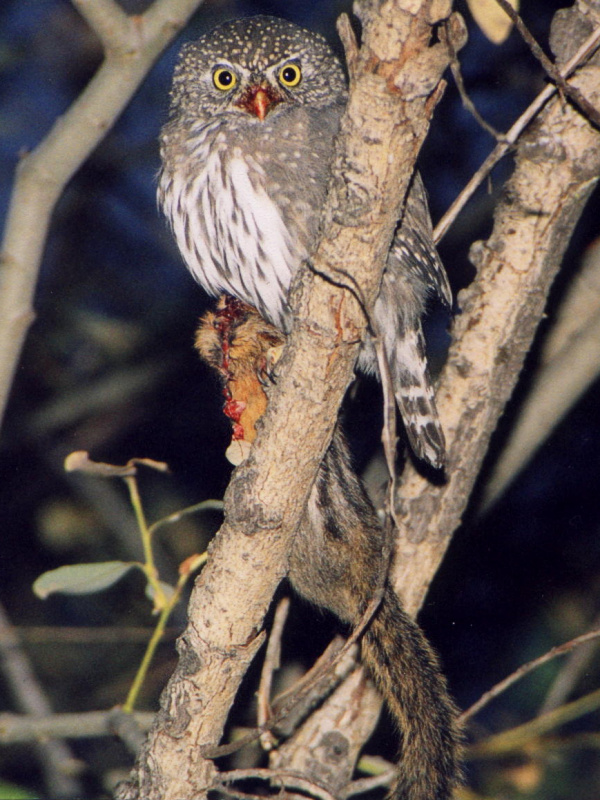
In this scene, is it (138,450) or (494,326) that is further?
(138,450)

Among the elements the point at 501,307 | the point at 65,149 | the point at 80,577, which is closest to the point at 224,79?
the point at 65,149

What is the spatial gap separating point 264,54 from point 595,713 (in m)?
4.55

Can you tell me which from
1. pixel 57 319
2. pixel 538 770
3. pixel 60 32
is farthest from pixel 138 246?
pixel 538 770

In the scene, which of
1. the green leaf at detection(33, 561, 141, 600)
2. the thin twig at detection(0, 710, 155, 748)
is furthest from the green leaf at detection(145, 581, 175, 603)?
the thin twig at detection(0, 710, 155, 748)

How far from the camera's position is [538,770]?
520cm

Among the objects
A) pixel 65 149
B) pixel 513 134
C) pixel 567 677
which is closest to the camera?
pixel 513 134

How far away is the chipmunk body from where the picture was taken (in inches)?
105

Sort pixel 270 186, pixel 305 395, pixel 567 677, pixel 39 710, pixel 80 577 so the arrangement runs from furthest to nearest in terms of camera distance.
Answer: pixel 567 677
pixel 39 710
pixel 270 186
pixel 80 577
pixel 305 395

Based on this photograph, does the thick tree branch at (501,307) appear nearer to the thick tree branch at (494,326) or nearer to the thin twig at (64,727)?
the thick tree branch at (494,326)

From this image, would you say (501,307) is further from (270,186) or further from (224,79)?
(224,79)

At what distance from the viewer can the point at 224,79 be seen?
3602mm

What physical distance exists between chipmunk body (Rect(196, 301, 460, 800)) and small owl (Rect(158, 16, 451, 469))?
345 millimetres

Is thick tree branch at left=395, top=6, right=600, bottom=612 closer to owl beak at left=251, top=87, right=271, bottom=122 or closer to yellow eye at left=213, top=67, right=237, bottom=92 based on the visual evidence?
owl beak at left=251, top=87, right=271, bottom=122

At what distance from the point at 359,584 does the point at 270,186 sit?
4.78 feet
